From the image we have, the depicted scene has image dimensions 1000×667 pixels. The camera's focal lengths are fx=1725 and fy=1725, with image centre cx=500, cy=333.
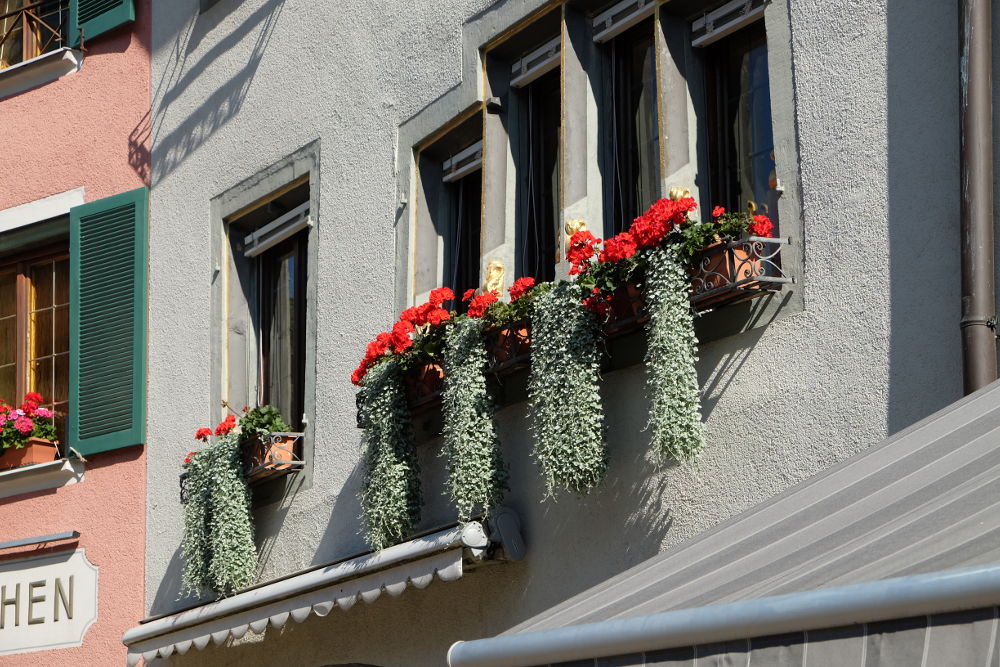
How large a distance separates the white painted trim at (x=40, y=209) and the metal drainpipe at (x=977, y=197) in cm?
745

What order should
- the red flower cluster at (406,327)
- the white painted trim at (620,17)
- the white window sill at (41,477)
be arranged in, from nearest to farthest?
the white painted trim at (620,17) → the red flower cluster at (406,327) → the white window sill at (41,477)

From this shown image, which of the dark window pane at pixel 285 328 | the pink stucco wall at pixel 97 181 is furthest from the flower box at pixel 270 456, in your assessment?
the pink stucco wall at pixel 97 181

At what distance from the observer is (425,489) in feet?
27.5

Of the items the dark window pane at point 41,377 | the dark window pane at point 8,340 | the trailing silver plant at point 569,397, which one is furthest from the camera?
the dark window pane at point 8,340

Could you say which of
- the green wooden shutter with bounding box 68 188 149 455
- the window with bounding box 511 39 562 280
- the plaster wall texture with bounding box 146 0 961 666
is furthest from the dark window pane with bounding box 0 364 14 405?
the window with bounding box 511 39 562 280

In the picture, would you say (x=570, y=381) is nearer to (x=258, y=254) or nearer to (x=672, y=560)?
(x=672, y=560)

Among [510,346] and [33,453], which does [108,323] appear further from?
[510,346]

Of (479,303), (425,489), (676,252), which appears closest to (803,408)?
(676,252)

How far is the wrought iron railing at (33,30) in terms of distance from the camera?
41.3 feet

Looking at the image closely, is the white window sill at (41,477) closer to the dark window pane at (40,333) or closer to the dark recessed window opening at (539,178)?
the dark window pane at (40,333)

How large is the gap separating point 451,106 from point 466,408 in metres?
1.88

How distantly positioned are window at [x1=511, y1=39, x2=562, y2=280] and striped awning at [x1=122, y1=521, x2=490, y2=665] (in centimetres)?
151

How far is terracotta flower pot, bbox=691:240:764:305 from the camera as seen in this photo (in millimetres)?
6379

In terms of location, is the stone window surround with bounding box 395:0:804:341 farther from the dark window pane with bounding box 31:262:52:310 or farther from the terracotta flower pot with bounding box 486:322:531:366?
the dark window pane with bounding box 31:262:52:310
